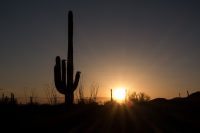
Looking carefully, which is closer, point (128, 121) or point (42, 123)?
point (42, 123)

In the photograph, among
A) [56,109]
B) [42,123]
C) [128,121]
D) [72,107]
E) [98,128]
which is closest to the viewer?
[98,128]

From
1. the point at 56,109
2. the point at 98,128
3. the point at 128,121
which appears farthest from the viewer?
the point at 56,109

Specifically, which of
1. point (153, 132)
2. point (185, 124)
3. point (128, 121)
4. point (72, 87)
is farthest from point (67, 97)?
point (153, 132)

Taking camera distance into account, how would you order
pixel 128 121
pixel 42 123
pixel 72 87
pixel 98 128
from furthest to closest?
pixel 72 87 < pixel 128 121 < pixel 42 123 < pixel 98 128

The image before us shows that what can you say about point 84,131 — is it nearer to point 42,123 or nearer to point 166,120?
point 42,123

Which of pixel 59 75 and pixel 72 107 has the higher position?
pixel 59 75

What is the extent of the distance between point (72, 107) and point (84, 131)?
10596 millimetres

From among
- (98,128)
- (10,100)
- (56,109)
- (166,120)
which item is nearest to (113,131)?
(98,128)

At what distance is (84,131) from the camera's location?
1327 centimetres

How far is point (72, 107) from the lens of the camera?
23797mm

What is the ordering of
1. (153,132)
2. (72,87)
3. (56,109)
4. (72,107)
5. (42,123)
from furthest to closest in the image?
1. (72,87)
2. (72,107)
3. (56,109)
4. (42,123)
5. (153,132)

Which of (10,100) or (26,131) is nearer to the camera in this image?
(26,131)

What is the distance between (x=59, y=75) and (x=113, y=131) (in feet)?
38.3

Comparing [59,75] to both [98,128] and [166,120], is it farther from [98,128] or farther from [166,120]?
[98,128]
